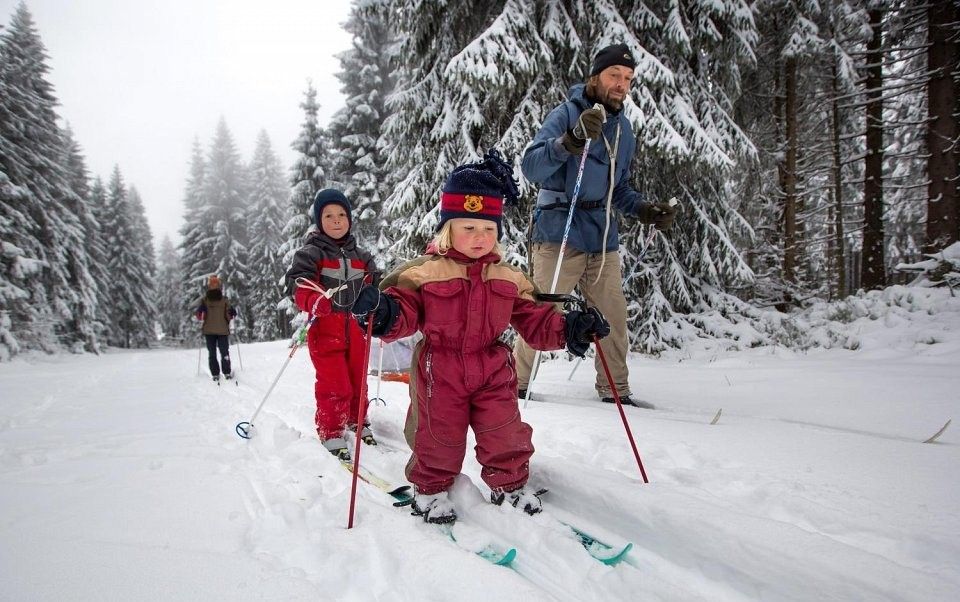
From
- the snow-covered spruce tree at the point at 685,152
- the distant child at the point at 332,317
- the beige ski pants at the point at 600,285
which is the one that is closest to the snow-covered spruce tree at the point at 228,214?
the snow-covered spruce tree at the point at 685,152

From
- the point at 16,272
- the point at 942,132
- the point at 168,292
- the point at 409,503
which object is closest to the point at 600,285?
the point at 409,503

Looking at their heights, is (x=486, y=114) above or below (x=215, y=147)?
below

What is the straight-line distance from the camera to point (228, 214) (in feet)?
102

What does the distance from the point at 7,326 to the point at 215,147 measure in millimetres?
24185

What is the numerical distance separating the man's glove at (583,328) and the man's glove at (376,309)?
86 centimetres

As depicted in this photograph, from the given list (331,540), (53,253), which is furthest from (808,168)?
(53,253)

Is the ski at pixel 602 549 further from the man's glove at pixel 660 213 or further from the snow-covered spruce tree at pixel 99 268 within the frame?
the snow-covered spruce tree at pixel 99 268

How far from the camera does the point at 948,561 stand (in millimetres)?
1477

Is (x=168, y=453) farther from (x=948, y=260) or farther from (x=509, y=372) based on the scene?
(x=948, y=260)

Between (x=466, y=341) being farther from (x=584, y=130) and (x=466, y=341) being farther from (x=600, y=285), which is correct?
(x=600, y=285)

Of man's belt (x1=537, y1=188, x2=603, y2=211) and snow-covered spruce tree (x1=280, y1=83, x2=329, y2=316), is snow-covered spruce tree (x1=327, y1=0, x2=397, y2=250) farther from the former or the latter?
man's belt (x1=537, y1=188, x2=603, y2=211)

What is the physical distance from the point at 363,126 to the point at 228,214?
65.8ft

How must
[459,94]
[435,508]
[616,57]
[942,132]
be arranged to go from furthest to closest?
[942,132] < [459,94] < [616,57] < [435,508]

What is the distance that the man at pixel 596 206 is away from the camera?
3482mm
